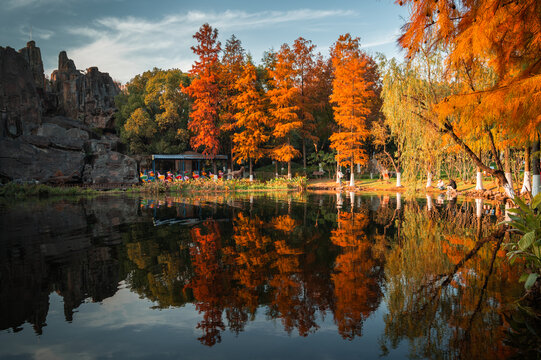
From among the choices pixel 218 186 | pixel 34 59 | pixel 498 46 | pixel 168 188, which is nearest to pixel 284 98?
pixel 218 186

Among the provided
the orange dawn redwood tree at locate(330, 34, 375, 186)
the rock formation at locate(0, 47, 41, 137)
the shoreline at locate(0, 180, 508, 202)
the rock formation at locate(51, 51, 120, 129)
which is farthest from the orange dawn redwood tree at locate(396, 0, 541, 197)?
the rock formation at locate(51, 51, 120, 129)

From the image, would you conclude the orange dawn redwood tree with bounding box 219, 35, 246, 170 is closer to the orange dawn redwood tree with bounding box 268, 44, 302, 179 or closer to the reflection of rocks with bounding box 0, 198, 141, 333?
the orange dawn redwood tree with bounding box 268, 44, 302, 179

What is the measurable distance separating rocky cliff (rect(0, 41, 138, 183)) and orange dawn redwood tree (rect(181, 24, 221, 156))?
726 cm

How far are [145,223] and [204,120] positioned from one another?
21.8 m

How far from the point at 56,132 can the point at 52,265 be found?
30610mm

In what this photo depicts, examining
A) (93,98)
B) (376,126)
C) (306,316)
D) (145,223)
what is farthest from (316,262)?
(93,98)

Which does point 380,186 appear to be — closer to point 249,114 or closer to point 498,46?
point 249,114

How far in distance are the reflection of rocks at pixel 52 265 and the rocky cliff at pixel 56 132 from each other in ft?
56.9

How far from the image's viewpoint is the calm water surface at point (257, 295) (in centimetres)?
369

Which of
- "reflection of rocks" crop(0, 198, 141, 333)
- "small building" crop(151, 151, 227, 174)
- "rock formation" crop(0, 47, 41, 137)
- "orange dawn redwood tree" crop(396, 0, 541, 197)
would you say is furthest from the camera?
"small building" crop(151, 151, 227, 174)

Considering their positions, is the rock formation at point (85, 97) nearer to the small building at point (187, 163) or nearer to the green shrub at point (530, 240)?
the small building at point (187, 163)

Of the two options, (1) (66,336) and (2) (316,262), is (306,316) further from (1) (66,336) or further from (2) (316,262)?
(1) (66,336)

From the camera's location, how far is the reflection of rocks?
4.83 meters

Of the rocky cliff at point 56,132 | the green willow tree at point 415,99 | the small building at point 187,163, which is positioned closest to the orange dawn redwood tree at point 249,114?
the small building at point 187,163
